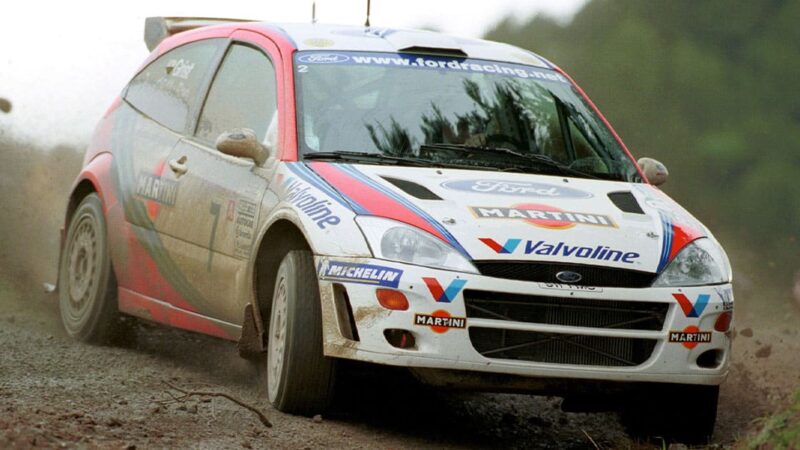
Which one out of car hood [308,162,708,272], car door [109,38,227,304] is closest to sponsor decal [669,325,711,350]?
car hood [308,162,708,272]

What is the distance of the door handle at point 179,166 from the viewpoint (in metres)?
9.10

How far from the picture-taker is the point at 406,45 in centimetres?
891

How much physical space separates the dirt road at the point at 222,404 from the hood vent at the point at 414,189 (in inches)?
28.8

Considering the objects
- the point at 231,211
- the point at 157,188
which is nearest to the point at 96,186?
the point at 157,188

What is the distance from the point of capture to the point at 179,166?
9148 mm

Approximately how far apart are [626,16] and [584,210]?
1315cm

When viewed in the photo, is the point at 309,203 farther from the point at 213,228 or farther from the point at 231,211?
the point at 213,228

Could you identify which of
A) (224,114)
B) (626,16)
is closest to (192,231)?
(224,114)

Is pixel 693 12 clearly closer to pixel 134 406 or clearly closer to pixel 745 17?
pixel 745 17

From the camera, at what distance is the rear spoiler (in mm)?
10977

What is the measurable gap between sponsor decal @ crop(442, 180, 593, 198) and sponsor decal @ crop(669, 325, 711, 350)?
816 mm

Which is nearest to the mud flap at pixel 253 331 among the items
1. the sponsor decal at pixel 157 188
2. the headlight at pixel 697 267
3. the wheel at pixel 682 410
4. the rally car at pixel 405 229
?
the rally car at pixel 405 229

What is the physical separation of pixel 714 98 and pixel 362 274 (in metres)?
12.0

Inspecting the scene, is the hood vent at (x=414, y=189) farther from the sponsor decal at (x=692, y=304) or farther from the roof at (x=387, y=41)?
the roof at (x=387, y=41)
